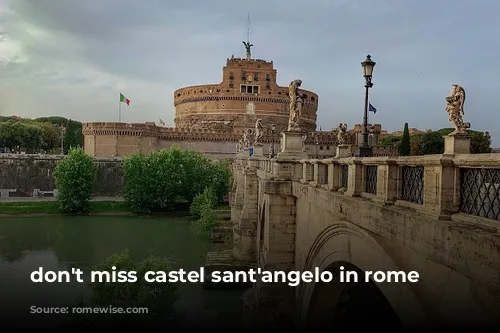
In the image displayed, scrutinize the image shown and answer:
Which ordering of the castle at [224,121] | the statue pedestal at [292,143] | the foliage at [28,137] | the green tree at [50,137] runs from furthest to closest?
the green tree at [50,137]
the foliage at [28,137]
the castle at [224,121]
the statue pedestal at [292,143]

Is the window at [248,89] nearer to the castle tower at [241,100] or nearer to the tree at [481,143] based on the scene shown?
the castle tower at [241,100]

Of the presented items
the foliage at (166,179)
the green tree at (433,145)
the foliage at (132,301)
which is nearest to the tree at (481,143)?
the green tree at (433,145)

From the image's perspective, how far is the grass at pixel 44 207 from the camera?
4148 cm

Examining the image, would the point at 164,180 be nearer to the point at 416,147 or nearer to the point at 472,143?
the point at 416,147

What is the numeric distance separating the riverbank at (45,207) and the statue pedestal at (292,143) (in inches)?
1129

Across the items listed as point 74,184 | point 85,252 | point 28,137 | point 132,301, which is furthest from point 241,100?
point 132,301

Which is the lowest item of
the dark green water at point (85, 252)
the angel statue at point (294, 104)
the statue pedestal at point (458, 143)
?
the dark green water at point (85, 252)

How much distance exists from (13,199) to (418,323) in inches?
1995

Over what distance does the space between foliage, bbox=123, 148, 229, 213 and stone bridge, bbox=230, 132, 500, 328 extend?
33028 mm

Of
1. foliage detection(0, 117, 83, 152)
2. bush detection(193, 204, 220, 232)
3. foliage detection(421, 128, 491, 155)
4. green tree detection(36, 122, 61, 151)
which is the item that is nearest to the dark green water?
bush detection(193, 204, 220, 232)

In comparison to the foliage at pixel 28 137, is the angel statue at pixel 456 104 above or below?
below

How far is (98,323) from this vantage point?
11.1 meters

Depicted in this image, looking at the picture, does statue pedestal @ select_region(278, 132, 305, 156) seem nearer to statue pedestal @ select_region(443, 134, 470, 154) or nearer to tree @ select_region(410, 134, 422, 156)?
statue pedestal @ select_region(443, 134, 470, 154)

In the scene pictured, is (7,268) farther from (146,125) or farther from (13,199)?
(146,125)
